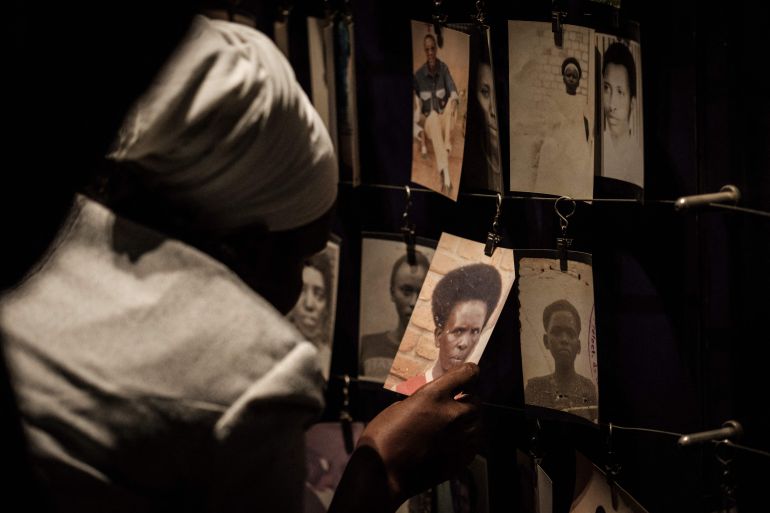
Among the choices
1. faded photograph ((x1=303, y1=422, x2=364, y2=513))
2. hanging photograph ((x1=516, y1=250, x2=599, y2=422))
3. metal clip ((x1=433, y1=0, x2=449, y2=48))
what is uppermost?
metal clip ((x1=433, y1=0, x2=449, y2=48))

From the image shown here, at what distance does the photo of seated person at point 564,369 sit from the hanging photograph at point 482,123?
19cm

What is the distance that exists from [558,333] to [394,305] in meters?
0.32

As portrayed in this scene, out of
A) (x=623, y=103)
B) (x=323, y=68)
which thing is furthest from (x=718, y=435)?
(x=323, y=68)

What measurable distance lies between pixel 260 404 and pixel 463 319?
45 cm

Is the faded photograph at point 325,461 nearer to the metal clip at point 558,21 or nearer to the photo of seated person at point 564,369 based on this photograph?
the photo of seated person at point 564,369

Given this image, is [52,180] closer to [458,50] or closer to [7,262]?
[7,262]

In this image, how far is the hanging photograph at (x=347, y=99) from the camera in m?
1.35

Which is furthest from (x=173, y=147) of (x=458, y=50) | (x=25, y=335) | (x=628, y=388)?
(x=628, y=388)

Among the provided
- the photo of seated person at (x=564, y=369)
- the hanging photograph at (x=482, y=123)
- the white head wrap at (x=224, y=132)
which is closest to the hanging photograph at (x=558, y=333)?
the photo of seated person at (x=564, y=369)

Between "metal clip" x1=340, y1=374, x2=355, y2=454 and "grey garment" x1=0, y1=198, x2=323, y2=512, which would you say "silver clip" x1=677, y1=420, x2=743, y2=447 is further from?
"metal clip" x1=340, y1=374, x2=355, y2=454

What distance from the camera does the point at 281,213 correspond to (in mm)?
979

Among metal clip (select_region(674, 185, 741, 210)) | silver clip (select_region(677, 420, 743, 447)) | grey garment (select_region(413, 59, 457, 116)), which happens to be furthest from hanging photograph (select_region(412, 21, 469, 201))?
silver clip (select_region(677, 420, 743, 447))

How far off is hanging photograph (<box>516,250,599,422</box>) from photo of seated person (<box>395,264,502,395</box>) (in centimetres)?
5

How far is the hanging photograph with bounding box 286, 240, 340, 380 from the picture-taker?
4.89 feet
